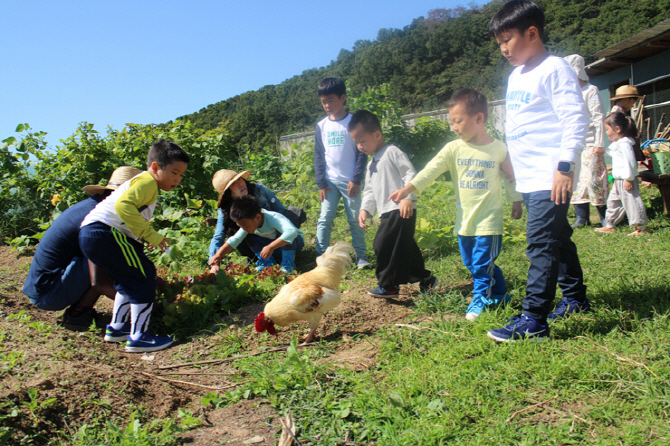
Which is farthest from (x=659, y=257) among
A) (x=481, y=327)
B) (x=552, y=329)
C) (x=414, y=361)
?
(x=414, y=361)

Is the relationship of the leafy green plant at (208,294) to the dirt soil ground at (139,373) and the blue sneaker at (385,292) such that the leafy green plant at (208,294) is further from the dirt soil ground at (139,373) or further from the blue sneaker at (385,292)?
the blue sneaker at (385,292)

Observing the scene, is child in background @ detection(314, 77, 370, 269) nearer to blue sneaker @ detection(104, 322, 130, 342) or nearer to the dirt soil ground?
the dirt soil ground

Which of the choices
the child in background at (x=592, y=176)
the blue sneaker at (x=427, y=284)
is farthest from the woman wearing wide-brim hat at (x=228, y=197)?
the child in background at (x=592, y=176)

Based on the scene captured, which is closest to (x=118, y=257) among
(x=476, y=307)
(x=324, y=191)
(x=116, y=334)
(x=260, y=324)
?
(x=116, y=334)

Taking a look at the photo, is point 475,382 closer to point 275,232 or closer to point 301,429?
point 301,429

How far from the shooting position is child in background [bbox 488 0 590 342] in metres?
2.38

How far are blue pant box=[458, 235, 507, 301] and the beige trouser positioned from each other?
116 inches

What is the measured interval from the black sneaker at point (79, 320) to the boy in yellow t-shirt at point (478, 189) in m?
2.72

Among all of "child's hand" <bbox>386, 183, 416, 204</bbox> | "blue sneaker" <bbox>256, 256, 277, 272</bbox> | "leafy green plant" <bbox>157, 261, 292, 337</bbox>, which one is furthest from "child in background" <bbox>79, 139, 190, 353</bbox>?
"child's hand" <bbox>386, 183, 416, 204</bbox>

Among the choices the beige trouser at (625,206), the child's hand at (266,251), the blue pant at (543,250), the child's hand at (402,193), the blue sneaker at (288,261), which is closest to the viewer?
the blue pant at (543,250)

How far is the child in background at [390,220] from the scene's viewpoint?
3.52 m

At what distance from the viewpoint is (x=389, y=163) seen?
3561 millimetres

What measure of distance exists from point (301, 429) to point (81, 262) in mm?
2485

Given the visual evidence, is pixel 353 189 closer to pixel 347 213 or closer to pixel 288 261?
pixel 347 213
